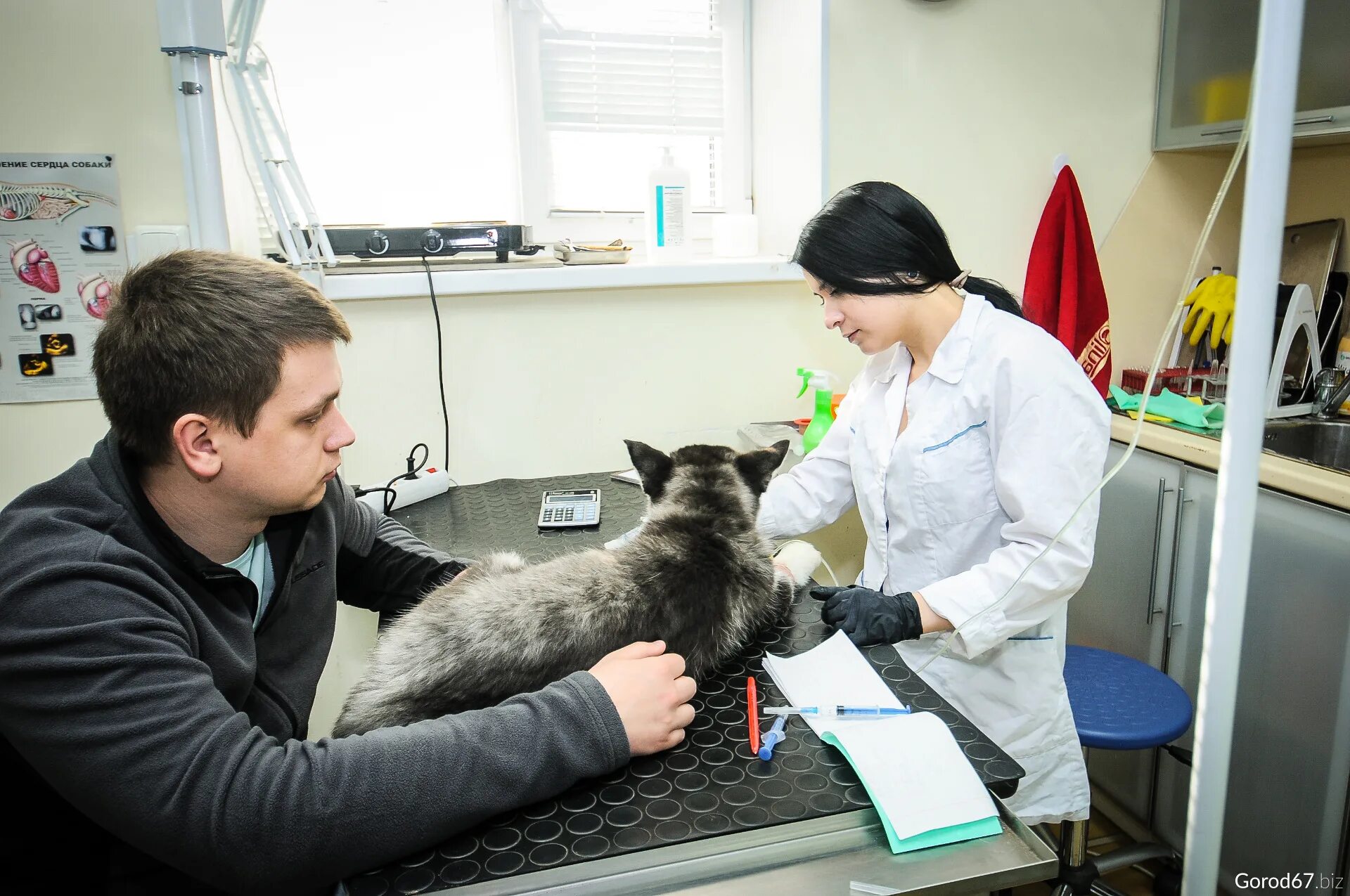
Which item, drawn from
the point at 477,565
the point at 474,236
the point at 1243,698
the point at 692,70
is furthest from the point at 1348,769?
the point at 692,70

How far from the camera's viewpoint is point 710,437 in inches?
99.8

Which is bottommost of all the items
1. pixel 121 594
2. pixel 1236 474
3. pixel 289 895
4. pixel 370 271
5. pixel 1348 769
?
pixel 1348 769

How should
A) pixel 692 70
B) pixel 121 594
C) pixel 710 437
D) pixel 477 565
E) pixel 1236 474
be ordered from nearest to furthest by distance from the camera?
pixel 1236 474 → pixel 121 594 → pixel 477 565 → pixel 710 437 → pixel 692 70

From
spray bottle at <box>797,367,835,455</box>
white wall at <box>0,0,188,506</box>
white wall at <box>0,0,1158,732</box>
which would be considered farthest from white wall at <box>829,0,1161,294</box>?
white wall at <box>0,0,188,506</box>

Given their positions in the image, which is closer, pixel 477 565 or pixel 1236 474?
pixel 1236 474

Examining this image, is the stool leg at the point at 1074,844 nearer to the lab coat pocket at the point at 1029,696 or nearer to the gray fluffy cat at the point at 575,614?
the lab coat pocket at the point at 1029,696

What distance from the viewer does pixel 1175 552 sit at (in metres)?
2.23

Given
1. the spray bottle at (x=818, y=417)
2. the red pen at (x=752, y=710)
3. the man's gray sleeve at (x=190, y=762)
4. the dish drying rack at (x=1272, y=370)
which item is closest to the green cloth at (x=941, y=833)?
the red pen at (x=752, y=710)

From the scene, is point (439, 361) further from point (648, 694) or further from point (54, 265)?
point (648, 694)

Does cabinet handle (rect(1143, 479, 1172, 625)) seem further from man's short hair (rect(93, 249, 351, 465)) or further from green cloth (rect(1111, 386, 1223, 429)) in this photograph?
man's short hair (rect(93, 249, 351, 465))

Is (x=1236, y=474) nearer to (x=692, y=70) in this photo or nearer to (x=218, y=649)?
(x=218, y=649)

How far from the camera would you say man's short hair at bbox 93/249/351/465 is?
93 cm

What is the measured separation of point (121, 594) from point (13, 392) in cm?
150

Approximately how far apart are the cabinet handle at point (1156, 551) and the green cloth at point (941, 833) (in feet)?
5.61
